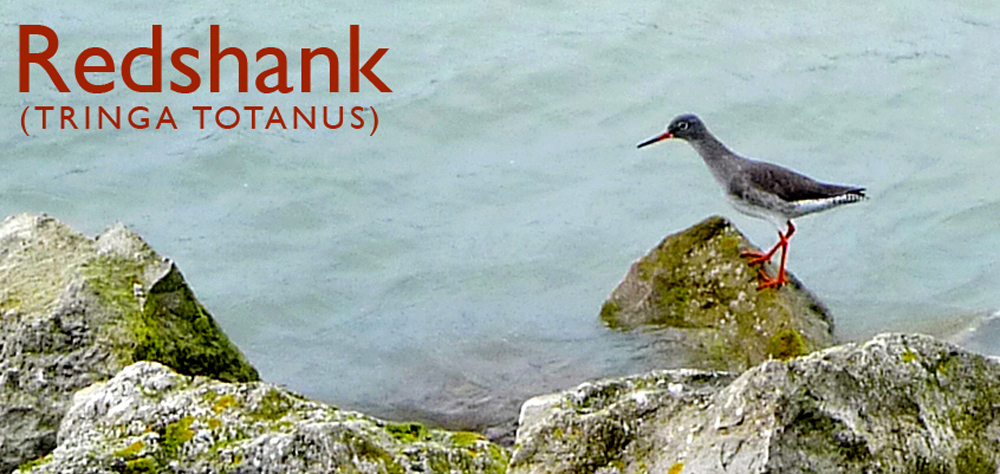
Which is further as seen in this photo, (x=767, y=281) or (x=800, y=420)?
(x=767, y=281)

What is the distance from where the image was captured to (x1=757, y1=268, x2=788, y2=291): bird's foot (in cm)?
767

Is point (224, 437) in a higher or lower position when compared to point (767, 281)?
higher

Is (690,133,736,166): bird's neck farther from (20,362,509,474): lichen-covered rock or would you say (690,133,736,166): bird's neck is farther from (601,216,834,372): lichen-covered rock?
(20,362,509,474): lichen-covered rock

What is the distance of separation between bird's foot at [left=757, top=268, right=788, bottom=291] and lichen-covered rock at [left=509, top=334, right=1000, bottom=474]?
12.5 feet

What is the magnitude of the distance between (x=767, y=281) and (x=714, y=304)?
1.09 feet

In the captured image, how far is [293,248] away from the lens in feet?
31.8

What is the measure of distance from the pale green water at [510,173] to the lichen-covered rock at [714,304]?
233 millimetres

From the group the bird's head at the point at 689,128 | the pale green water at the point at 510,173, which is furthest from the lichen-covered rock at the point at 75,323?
the bird's head at the point at 689,128

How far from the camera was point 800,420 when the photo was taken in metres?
3.32

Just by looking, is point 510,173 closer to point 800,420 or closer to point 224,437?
point 224,437

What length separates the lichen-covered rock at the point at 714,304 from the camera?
7.47 metres

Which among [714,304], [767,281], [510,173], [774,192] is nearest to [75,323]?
[714,304]

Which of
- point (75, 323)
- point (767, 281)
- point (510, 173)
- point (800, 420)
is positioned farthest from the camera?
point (510, 173)

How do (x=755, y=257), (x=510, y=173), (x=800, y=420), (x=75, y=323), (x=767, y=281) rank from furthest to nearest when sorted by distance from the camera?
(x=510, y=173), (x=755, y=257), (x=767, y=281), (x=75, y=323), (x=800, y=420)
